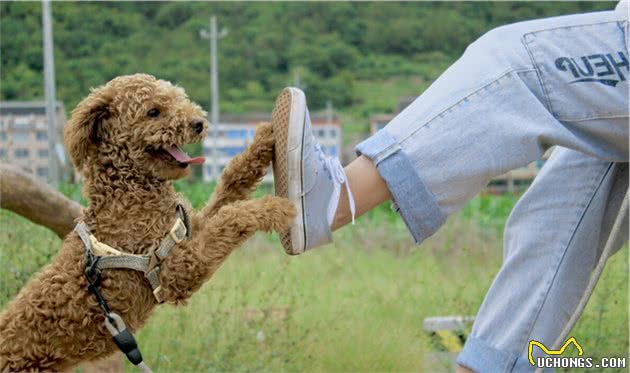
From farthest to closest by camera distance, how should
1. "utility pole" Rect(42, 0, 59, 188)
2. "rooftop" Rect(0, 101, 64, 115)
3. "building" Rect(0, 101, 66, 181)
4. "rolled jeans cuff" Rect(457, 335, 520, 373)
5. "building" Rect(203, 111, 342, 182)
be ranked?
"rooftop" Rect(0, 101, 64, 115) < "utility pole" Rect(42, 0, 59, 188) < "building" Rect(203, 111, 342, 182) < "building" Rect(0, 101, 66, 181) < "rolled jeans cuff" Rect(457, 335, 520, 373)

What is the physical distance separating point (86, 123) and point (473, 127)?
96 cm

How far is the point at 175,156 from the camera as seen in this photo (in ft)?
7.59

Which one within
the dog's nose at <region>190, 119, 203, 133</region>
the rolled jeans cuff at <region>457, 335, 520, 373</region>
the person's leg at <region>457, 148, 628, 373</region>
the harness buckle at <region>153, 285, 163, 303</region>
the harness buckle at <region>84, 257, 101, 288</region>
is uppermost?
the dog's nose at <region>190, 119, 203, 133</region>

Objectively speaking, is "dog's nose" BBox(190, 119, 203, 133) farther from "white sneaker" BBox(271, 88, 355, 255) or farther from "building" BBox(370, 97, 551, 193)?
"building" BBox(370, 97, 551, 193)

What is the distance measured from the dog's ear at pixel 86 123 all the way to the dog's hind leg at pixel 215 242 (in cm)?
37

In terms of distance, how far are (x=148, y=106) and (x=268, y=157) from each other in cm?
34

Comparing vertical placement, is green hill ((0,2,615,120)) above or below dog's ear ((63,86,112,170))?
below

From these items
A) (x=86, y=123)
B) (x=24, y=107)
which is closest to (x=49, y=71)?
(x=24, y=107)

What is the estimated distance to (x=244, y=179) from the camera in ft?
8.14

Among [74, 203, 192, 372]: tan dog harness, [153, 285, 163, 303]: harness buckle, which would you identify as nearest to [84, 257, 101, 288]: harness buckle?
[74, 203, 192, 372]: tan dog harness

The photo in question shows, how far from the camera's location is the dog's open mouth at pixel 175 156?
7.57 feet

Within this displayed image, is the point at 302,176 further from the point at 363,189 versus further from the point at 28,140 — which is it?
the point at 28,140

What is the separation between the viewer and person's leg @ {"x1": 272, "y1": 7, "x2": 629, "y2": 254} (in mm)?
2312

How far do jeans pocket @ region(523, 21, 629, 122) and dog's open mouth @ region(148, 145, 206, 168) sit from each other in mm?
→ 888
